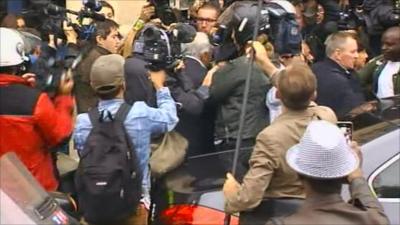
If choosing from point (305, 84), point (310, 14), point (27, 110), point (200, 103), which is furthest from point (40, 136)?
point (310, 14)

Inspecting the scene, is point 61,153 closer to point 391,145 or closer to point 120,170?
point 120,170

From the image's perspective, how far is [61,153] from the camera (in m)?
6.22

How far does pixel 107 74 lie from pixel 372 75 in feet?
11.3

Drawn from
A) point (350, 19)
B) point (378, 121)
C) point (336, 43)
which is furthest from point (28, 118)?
point (350, 19)

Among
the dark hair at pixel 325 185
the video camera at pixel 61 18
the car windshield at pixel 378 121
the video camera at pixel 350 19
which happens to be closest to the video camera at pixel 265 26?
the car windshield at pixel 378 121

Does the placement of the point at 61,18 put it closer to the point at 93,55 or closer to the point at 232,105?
the point at 93,55

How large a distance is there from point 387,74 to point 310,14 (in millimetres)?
3407

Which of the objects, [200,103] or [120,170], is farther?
[200,103]

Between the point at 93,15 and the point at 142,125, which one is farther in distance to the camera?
the point at 93,15

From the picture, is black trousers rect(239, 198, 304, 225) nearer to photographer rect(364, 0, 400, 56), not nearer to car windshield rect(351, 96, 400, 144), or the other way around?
car windshield rect(351, 96, 400, 144)

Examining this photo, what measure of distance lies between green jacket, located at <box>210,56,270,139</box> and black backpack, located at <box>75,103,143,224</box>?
1.01 m

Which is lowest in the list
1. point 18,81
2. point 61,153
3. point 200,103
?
point 61,153

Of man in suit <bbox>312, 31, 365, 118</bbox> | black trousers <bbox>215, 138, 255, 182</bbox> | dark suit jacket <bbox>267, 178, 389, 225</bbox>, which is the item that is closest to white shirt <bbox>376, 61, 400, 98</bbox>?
man in suit <bbox>312, 31, 365, 118</bbox>

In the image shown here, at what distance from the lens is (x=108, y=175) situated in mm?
4633
